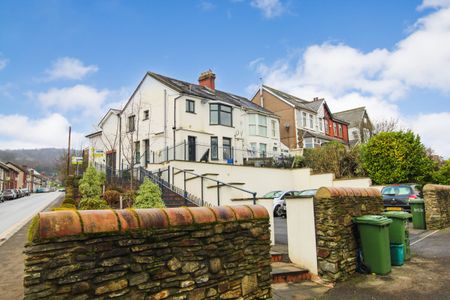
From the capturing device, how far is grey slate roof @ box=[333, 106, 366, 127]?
160 ft

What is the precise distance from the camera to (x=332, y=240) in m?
6.43

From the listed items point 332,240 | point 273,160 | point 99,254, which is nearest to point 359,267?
point 332,240

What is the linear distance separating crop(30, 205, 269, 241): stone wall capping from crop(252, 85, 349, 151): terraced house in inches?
1195

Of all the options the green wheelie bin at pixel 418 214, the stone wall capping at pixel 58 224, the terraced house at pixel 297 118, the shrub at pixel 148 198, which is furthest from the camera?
the terraced house at pixel 297 118

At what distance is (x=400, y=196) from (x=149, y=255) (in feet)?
45.8

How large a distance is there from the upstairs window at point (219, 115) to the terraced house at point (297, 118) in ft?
32.2

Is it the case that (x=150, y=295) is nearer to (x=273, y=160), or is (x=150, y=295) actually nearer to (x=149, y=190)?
(x=149, y=190)

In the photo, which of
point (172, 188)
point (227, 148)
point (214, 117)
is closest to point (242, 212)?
point (172, 188)

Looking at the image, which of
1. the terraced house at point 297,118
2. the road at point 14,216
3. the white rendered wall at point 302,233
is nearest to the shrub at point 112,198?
the road at point 14,216

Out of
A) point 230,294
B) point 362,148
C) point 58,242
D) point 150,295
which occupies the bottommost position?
point 230,294

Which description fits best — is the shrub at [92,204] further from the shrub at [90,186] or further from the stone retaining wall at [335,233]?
the stone retaining wall at [335,233]

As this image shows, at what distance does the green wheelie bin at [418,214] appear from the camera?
12383mm

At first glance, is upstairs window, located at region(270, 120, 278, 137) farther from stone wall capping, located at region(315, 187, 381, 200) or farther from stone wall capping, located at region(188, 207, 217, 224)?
stone wall capping, located at region(188, 207, 217, 224)

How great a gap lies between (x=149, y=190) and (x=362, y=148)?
48.0 feet
